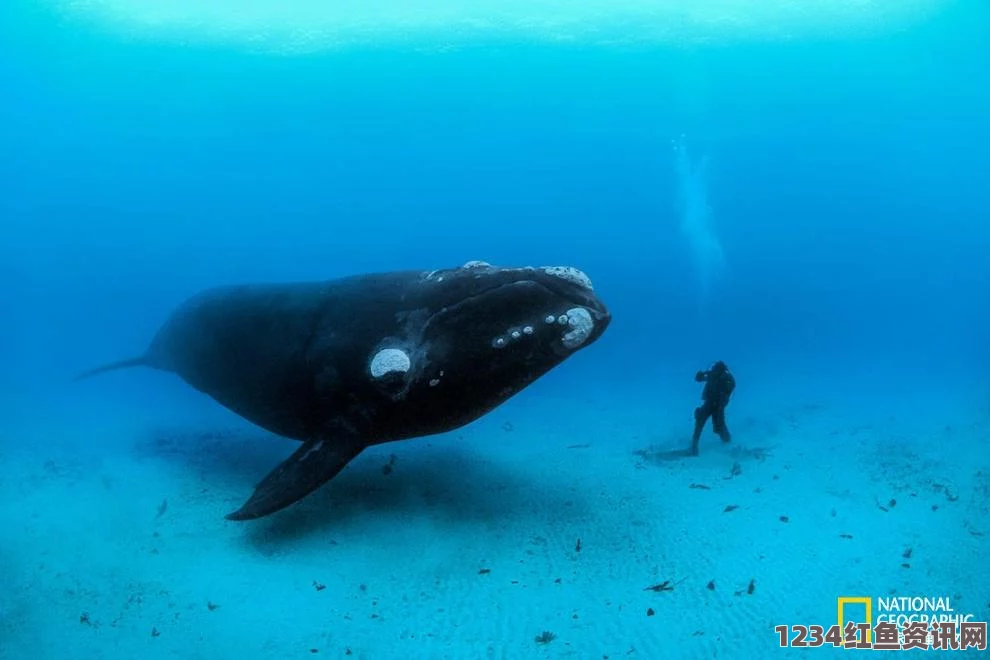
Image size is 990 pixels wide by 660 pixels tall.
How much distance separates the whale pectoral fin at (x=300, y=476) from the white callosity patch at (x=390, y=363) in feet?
3.59

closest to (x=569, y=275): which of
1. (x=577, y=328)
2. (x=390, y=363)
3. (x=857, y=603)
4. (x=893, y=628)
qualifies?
(x=577, y=328)

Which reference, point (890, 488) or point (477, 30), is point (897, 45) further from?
point (890, 488)

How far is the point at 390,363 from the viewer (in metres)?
6.75

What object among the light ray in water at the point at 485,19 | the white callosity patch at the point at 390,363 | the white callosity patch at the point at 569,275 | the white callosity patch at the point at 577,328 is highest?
the light ray in water at the point at 485,19

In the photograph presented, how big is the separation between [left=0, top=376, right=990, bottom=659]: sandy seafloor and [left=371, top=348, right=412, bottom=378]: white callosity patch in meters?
2.24

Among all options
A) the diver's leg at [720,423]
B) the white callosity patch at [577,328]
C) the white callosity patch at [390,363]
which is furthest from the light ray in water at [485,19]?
the white callosity patch at [390,363]

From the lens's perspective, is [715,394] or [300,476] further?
[715,394]

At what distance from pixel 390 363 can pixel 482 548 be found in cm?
258

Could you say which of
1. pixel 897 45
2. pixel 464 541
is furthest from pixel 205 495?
pixel 897 45

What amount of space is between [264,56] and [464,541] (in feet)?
274

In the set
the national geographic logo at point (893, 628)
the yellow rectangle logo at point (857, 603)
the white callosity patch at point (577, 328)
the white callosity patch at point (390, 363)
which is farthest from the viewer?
the white callosity patch at point (390, 363)

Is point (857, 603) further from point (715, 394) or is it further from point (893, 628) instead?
point (715, 394)

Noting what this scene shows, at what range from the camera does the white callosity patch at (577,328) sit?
645cm

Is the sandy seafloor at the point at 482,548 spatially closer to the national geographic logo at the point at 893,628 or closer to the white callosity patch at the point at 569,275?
the national geographic logo at the point at 893,628
